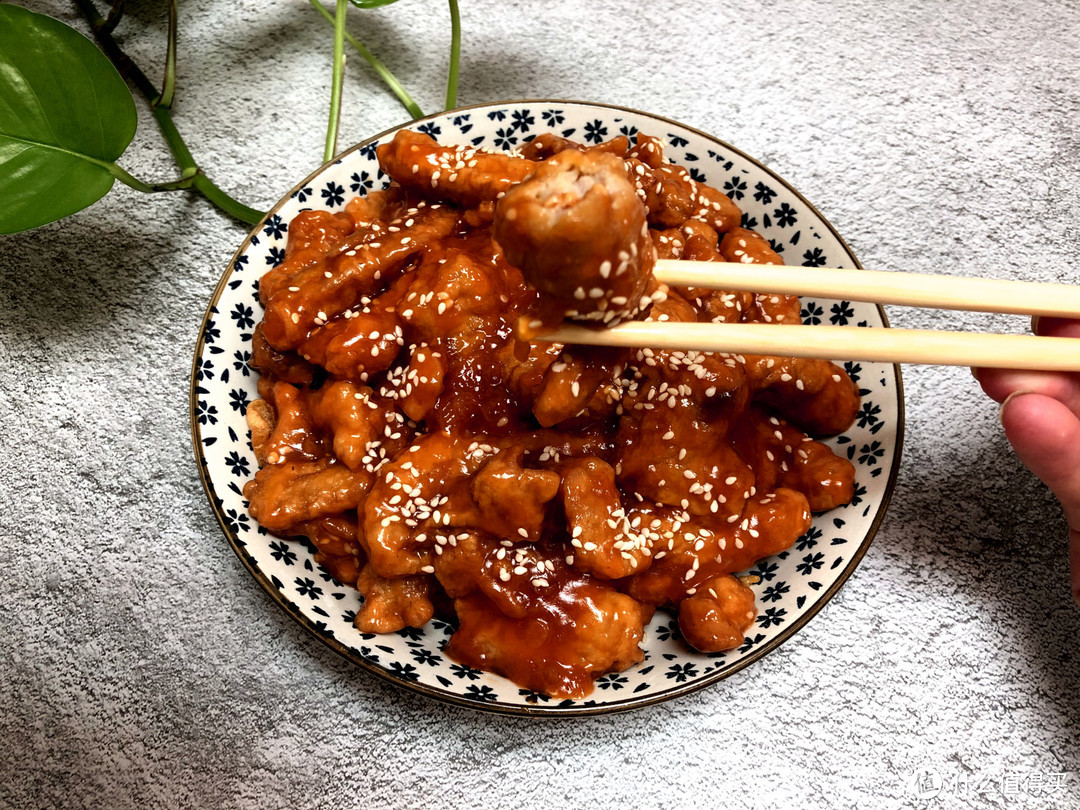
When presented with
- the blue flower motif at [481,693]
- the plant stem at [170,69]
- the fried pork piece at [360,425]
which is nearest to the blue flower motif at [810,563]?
the blue flower motif at [481,693]

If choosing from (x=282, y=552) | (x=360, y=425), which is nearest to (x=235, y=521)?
(x=282, y=552)

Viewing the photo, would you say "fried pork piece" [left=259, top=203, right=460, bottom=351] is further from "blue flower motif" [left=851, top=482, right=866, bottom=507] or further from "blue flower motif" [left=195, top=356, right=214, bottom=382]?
"blue flower motif" [left=851, top=482, right=866, bottom=507]

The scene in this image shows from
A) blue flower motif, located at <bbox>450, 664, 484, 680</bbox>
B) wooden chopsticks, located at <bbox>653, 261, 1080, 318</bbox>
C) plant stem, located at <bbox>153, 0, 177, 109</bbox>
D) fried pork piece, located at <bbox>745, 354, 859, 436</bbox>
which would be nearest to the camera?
wooden chopsticks, located at <bbox>653, 261, 1080, 318</bbox>

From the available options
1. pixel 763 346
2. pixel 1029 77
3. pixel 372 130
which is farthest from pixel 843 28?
pixel 763 346

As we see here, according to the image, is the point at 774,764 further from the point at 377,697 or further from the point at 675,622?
the point at 377,697

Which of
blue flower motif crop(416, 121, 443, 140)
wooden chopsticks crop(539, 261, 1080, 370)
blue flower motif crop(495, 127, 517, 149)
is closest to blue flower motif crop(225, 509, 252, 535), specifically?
wooden chopsticks crop(539, 261, 1080, 370)
